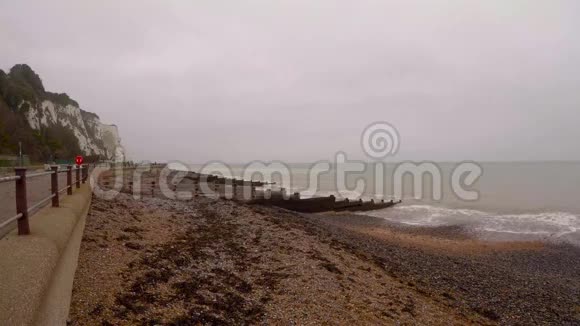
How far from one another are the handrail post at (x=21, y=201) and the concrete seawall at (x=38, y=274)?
0.12m

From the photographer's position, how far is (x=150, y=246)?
8633 mm

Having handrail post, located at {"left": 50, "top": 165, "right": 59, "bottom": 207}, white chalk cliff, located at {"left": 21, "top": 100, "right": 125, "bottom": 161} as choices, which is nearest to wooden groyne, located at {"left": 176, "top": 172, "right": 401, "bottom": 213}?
handrail post, located at {"left": 50, "top": 165, "right": 59, "bottom": 207}

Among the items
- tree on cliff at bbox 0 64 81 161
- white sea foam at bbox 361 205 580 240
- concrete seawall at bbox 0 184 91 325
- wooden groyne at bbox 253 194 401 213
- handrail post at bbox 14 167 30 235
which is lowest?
white sea foam at bbox 361 205 580 240

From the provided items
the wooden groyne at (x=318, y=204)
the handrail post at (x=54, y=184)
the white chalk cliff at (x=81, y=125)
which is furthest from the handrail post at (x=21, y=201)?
the white chalk cliff at (x=81, y=125)

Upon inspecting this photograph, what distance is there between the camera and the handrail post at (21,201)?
15.0 feet

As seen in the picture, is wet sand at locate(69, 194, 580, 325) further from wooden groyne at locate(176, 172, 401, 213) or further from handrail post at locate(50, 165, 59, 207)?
wooden groyne at locate(176, 172, 401, 213)

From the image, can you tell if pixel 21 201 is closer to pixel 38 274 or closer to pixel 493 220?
pixel 38 274

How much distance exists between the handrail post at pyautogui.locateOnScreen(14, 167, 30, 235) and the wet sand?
1.19m

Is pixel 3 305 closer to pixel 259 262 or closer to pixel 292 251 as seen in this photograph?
pixel 259 262

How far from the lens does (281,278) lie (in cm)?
802

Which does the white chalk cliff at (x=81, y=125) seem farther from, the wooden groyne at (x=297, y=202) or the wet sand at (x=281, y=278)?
the wet sand at (x=281, y=278)

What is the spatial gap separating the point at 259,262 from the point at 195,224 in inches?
184

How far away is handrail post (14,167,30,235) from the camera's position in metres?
4.57

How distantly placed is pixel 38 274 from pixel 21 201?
1.57m
